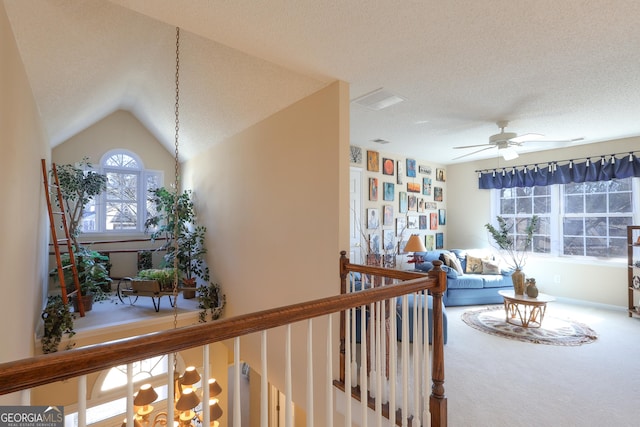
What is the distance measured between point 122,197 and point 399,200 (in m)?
5.46

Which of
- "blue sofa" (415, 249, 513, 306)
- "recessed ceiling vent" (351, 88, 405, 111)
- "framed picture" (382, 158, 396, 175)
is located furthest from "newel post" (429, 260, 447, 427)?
"framed picture" (382, 158, 396, 175)

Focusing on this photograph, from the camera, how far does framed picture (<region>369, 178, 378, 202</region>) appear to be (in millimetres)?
5340

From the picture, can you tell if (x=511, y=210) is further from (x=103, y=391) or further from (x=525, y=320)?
(x=103, y=391)

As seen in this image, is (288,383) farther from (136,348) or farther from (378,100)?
(378,100)

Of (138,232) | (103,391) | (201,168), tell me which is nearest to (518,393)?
(103,391)

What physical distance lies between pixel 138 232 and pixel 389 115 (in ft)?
17.8

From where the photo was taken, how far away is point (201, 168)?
5.41 metres

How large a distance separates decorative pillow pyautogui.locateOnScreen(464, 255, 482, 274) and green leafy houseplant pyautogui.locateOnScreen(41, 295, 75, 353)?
5.77 metres

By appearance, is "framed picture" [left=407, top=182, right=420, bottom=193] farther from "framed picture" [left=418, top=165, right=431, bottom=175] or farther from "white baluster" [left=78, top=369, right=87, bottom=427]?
"white baluster" [left=78, top=369, right=87, bottom=427]

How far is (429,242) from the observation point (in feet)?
20.9

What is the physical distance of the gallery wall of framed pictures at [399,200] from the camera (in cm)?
532

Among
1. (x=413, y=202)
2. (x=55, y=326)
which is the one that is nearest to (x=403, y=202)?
(x=413, y=202)

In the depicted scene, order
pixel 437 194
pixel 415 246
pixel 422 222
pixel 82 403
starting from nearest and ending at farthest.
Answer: pixel 82 403, pixel 415 246, pixel 422 222, pixel 437 194

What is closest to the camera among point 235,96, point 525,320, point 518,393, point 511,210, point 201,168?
point 518,393
